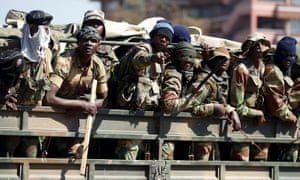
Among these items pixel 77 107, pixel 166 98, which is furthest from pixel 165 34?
pixel 77 107

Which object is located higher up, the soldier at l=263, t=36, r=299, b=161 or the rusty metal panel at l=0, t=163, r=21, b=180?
the soldier at l=263, t=36, r=299, b=161

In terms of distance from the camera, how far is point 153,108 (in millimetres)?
6602

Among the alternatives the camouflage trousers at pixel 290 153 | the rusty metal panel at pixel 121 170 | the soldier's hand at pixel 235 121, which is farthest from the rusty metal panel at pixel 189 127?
the camouflage trousers at pixel 290 153

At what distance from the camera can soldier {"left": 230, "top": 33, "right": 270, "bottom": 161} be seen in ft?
22.6

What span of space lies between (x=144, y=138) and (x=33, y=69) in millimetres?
1088

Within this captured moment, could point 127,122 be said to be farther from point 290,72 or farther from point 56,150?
point 290,72

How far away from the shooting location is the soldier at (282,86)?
23.1ft

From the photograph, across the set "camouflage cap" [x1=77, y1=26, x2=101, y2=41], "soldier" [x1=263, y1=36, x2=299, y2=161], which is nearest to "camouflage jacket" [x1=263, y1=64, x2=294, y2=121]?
"soldier" [x1=263, y1=36, x2=299, y2=161]

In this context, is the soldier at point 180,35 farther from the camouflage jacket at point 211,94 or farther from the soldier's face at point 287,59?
the soldier's face at point 287,59

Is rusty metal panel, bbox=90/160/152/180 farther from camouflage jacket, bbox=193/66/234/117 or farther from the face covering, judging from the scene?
the face covering

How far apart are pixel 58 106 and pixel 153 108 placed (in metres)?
0.87

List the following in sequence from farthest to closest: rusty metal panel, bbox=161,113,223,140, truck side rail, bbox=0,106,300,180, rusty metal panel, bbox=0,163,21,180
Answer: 1. rusty metal panel, bbox=161,113,223,140
2. truck side rail, bbox=0,106,300,180
3. rusty metal panel, bbox=0,163,21,180

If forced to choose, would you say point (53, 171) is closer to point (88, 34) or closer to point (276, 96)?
point (88, 34)

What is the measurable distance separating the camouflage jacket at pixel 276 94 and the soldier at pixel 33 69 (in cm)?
207
